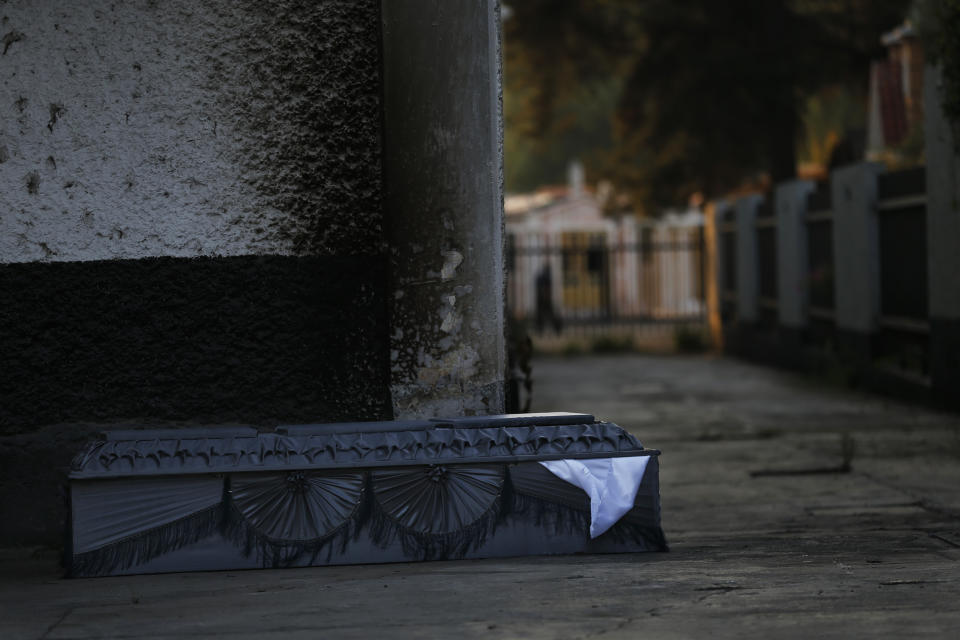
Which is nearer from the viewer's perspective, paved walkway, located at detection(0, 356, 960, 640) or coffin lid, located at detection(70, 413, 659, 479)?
paved walkway, located at detection(0, 356, 960, 640)

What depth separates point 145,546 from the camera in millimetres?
4340

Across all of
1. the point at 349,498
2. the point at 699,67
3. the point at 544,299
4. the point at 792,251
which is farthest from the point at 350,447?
the point at 544,299

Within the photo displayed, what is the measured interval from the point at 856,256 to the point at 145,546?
34.6 ft

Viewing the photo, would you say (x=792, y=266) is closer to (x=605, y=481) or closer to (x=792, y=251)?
(x=792, y=251)

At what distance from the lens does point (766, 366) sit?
18172mm

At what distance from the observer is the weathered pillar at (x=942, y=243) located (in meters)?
10.6

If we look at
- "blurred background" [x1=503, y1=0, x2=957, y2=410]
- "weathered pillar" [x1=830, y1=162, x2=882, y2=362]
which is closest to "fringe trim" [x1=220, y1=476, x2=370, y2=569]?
"weathered pillar" [x1=830, y1=162, x2=882, y2=362]

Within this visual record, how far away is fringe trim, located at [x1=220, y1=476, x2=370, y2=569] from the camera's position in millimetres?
4359

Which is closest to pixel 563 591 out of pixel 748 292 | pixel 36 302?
pixel 36 302

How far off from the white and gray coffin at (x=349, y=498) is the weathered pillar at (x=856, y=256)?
30.5 feet

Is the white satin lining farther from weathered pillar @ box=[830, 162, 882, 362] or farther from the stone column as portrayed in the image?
the stone column

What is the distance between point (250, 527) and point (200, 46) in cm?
189

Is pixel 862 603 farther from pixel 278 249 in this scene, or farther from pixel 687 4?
pixel 687 4

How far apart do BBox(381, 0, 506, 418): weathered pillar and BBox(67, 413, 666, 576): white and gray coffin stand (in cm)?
49
